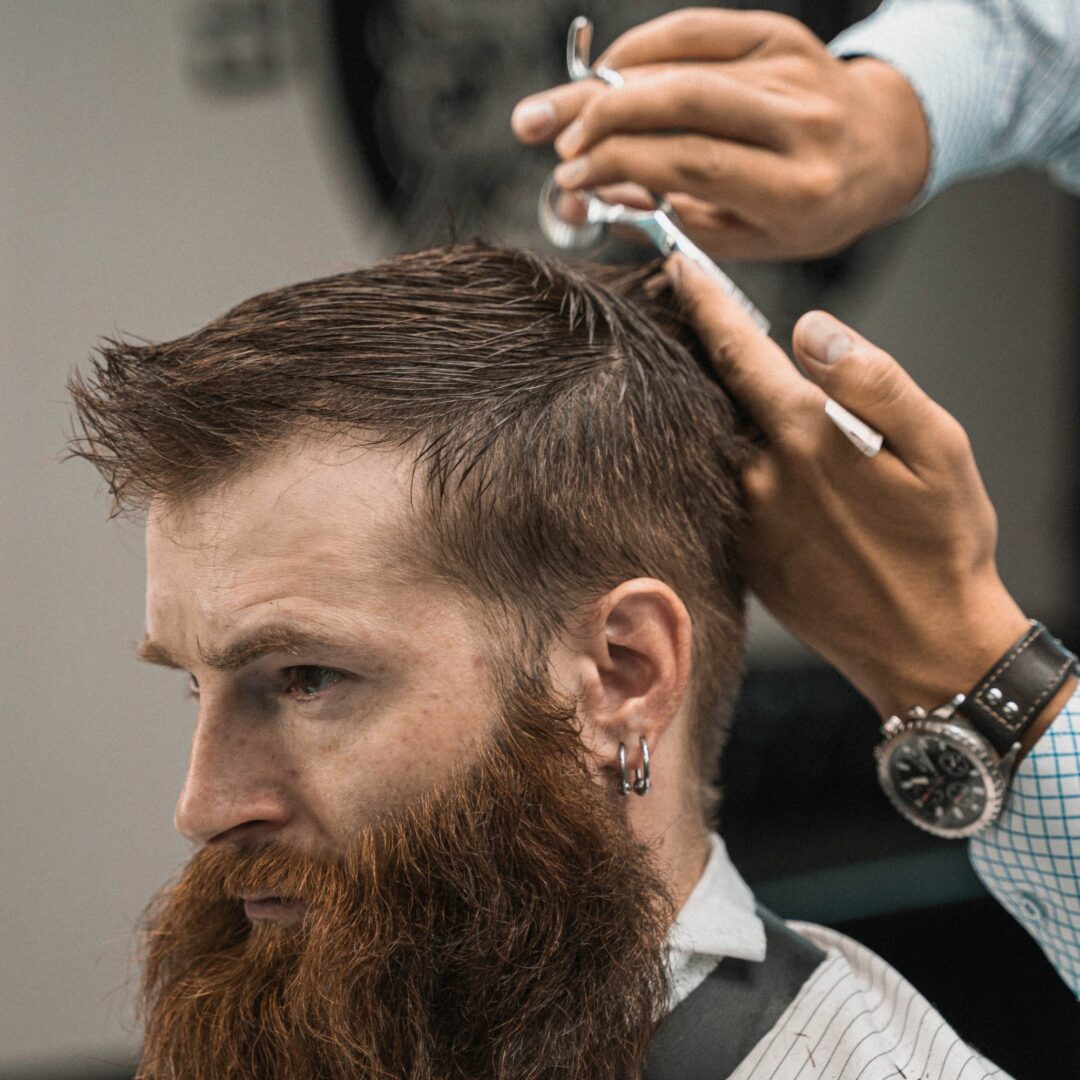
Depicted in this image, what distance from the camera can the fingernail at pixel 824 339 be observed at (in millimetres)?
1324

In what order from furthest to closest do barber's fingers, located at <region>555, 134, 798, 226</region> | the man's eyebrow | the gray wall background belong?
the gray wall background → barber's fingers, located at <region>555, 134, 798, 226</region> → the man's eyebrow

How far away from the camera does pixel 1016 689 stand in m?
1.37

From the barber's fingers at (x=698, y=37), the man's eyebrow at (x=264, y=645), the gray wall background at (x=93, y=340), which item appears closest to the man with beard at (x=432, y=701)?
the man's eyebrow at (x=264, y=645)

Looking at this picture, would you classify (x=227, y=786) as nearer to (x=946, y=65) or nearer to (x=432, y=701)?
(x=432, y=701)

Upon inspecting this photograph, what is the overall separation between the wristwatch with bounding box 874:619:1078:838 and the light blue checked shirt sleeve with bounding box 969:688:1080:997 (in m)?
0.02

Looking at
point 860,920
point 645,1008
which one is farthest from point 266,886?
point 860,920

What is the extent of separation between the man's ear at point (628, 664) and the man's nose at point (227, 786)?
31cm

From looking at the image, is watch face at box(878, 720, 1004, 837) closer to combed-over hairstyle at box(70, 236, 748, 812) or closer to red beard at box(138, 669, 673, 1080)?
combed-over hairstyle at box(70, 236, 748, 812)

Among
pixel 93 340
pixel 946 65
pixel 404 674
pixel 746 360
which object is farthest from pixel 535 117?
pixel 93 340

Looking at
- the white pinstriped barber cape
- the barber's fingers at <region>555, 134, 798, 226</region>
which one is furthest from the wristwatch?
the barber's fingers at <region>555, 134, 798, 226</region>

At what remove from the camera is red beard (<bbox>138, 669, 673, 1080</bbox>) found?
1226 millimetres

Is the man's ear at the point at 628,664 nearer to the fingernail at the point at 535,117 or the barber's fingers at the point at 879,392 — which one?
the barber's fingers at the point at 879,392

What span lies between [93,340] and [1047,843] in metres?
2.72

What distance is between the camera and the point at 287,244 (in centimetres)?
360
